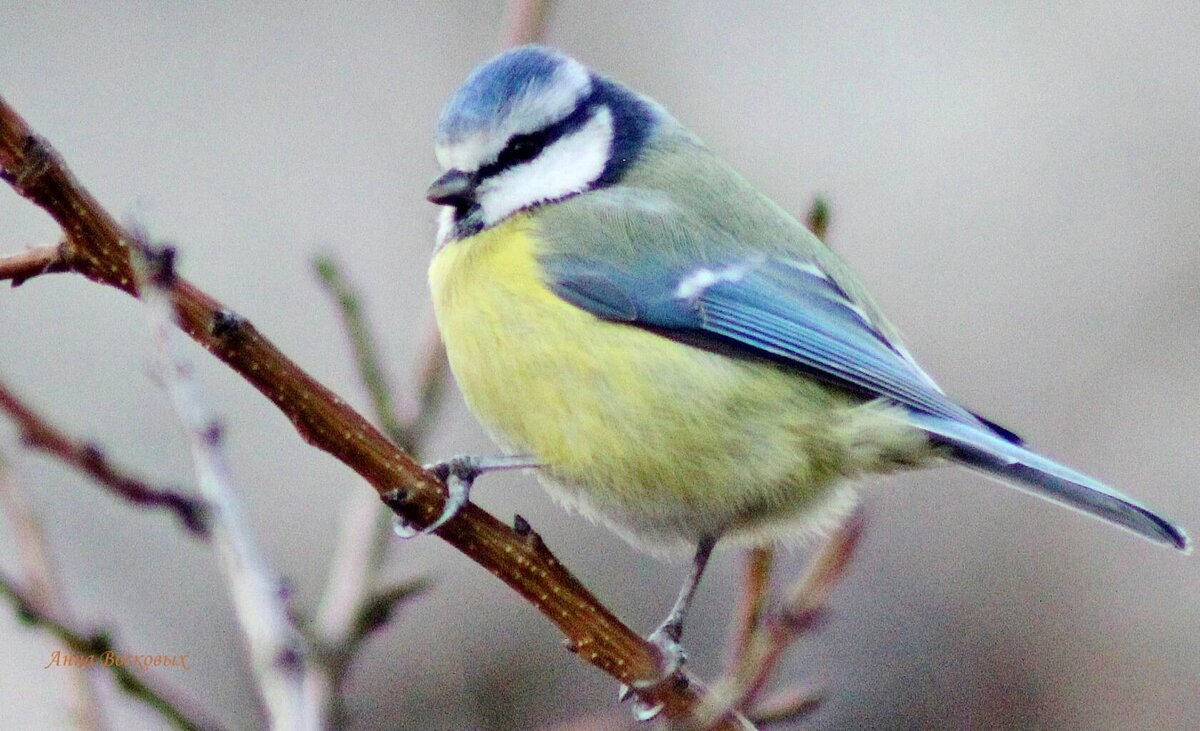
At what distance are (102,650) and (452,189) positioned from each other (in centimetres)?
96

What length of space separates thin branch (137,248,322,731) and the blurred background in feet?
6.40

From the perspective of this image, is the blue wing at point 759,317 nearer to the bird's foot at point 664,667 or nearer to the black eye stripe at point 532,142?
the black eye stripe at point 532,142

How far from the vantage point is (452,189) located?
1.98 metres

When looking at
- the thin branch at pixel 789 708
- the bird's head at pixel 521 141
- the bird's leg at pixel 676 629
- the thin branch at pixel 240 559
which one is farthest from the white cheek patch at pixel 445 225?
the thin branch at pixel 240 559

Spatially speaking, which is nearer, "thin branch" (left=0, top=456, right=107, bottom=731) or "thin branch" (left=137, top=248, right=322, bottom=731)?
"thin branch" (left=137, top=248, right=322, bottom=731)

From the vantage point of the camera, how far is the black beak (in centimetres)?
A: 197

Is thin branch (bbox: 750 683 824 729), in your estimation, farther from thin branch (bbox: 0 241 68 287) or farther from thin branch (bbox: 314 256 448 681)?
thin branch (bbox: 0 241 68 287)

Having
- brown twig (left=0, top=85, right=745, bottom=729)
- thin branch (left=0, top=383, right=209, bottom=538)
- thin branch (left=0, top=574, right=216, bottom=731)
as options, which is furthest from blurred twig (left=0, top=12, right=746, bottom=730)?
thin branch (left=0, top=574, right=216, bottom=731)

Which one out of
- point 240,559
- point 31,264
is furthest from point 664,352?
point 240,559

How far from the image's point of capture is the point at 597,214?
79.7 inches

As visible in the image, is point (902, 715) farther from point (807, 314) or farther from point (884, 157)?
point (884, 157)

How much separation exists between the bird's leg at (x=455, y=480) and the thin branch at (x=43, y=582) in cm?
37

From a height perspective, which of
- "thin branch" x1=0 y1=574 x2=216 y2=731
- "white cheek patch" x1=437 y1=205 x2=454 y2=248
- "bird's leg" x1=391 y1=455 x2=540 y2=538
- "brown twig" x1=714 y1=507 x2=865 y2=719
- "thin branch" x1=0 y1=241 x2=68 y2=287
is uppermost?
"thin branch" x1=0 y1=241 x2=68 y2=287

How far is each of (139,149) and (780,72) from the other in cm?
206
